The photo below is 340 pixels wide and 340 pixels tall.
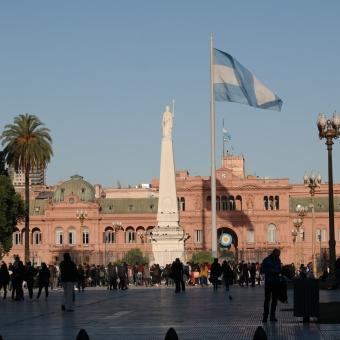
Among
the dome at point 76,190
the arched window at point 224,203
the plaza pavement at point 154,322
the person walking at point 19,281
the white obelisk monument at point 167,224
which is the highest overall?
the dome at point 76,190

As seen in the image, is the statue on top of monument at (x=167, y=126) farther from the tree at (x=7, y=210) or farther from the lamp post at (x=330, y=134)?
the lamp post at (x=330, y=134)

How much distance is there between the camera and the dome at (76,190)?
138 metres

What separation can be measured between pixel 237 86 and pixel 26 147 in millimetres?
29607

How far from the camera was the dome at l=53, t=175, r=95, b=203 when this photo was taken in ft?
452

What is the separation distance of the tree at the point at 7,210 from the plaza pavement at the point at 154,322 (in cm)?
4407

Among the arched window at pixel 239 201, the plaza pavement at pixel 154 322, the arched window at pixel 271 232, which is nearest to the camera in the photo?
the plaza pavement at pixel 154 322

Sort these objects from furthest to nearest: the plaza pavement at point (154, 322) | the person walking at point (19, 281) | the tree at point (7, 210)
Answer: the tree at point (7, 210), the person walking at point (19, 281), the plaza pavement at point (154, 322)

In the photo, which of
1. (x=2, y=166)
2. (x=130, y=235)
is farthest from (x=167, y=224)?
(x=130, y=235)

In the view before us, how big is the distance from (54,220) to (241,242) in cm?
2392

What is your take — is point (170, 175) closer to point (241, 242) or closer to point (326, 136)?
point (326, 136)

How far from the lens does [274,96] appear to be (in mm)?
44625

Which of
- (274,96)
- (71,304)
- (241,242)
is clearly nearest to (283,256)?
(241,242)

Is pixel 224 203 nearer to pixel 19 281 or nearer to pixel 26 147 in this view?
pixel 26 147

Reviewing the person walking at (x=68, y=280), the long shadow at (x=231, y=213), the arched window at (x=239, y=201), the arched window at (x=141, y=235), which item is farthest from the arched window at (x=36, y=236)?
the person walking at (x=68, y=280)
